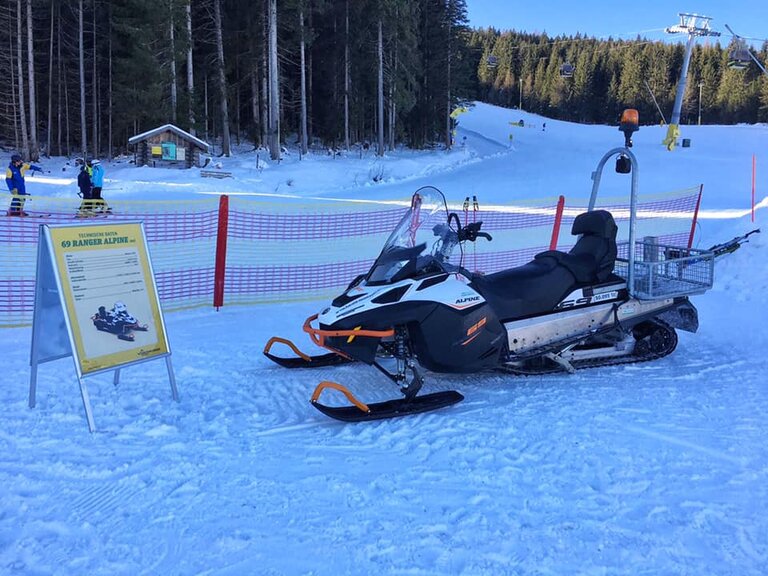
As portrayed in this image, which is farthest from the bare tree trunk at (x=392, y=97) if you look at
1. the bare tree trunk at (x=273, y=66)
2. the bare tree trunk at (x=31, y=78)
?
the bare tree trunk at (x=31, y=78)

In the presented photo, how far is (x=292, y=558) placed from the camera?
8.23 ft

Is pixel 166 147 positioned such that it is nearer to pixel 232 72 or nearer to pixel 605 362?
pixel 232 72

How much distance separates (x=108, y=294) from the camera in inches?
156

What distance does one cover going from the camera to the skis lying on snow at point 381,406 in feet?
12.6

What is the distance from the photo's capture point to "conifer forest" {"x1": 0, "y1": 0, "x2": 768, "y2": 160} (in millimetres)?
28016

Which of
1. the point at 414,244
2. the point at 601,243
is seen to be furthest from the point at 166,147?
the point at 601,243

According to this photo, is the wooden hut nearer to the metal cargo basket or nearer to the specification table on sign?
the specification table on sign

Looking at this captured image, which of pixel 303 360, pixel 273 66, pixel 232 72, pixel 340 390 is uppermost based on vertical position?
pixel 232 72

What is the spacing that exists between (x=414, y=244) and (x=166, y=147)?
73.7ft

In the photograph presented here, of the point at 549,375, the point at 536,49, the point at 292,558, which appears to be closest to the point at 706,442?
the point at 549,375

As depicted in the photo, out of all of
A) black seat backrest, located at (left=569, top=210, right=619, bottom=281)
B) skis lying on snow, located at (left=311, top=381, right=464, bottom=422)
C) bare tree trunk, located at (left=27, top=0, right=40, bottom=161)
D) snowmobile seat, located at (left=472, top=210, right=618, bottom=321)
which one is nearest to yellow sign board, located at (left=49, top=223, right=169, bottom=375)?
skis lying on snow, located at (left=311, top=381, right=464, bottom=422)

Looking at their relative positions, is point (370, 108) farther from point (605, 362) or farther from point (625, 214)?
Result: point (605, 362)

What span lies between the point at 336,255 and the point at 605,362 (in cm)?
560

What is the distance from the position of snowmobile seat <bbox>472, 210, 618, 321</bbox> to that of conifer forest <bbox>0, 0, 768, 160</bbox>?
72.9 feet
